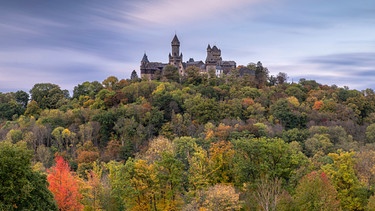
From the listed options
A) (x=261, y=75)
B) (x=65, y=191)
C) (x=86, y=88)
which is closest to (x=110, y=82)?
(x=86, y=88)

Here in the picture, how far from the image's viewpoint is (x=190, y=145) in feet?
141

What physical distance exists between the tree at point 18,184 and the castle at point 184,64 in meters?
68.5

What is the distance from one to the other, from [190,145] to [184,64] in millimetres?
51705

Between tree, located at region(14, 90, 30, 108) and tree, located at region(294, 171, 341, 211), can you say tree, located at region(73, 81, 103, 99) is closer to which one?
tree, located at region(14, 90, 30, 108)

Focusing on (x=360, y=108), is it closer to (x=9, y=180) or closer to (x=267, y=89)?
(x=267, y=89)

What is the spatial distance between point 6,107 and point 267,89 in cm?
5084

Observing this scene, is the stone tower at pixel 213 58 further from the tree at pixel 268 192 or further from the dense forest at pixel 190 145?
the tree at pixel 268 192

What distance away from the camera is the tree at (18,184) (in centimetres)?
1878

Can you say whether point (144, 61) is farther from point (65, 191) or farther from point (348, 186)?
point (348, 186)

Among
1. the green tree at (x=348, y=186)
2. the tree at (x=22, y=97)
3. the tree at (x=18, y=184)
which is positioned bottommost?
the green tree at (x=348, y=186)

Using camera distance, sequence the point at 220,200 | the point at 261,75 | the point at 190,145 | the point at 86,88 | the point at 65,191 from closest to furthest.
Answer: the point at 220,200 < the point at 65,191 < the point at 190,145 < the point at 86,88 < the point at 261,75

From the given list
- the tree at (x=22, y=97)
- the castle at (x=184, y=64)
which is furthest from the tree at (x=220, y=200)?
the tree at (x=22, y=97)

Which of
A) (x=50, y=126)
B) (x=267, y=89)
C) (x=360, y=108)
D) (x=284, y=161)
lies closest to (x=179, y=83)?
(x=267, y=89)

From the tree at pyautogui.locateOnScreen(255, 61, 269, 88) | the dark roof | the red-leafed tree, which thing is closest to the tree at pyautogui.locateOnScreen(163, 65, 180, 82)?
the dark roof
